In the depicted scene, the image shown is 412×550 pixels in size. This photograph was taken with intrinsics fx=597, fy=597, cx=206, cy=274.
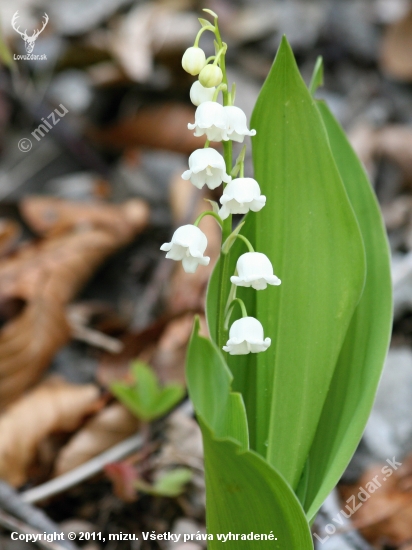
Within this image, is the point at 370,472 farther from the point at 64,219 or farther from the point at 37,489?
the point at 64,219

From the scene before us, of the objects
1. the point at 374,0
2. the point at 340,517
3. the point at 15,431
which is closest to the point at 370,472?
the point at 340,517

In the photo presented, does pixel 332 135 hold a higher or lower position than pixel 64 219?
higher

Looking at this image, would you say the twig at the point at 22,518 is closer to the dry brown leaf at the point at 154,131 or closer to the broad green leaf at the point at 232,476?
the broad green leaf at the point at 232,476

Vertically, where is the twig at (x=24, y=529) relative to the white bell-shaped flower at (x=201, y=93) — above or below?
below

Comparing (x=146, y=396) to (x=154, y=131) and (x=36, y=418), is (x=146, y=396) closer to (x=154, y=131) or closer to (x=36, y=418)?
(x=36, y=418)

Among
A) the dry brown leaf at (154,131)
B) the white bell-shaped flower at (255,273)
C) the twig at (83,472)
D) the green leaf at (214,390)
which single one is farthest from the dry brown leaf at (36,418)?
the dry brown leaf at (154,131)

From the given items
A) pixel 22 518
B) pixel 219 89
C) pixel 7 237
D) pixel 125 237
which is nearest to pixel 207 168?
pixel 219 89

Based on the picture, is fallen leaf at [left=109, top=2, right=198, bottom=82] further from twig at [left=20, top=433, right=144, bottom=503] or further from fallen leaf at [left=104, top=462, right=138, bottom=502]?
fallen leaf at [left=104, top=462, right=138, bottom=502]
